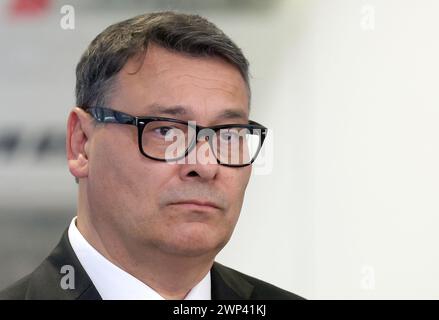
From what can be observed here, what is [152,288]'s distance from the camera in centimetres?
95

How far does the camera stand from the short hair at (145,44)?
94 cm

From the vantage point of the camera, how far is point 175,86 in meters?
0.91

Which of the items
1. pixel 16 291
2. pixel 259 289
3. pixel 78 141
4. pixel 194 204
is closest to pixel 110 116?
pixel 78 141

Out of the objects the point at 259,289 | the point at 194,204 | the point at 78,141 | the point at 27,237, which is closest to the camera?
the point at 194,204

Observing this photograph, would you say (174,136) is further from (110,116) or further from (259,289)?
(259,289)

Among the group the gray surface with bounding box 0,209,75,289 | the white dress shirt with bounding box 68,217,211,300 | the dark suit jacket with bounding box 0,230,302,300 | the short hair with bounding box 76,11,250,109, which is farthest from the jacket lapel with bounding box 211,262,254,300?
the gray surface with bounding box 0,209,75,289

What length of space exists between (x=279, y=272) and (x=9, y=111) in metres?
0.72

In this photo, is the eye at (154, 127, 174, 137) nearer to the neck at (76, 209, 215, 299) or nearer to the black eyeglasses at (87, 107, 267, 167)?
the black eyeglasses at (87, 107, 267, 167)

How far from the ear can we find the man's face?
0.01m

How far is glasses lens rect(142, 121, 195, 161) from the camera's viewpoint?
88 centimetres

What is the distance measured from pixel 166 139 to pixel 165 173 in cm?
5

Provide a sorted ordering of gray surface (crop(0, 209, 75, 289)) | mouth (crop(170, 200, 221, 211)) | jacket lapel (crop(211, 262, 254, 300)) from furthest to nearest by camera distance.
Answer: gray surface (crop(0, 209, 75, 289)) → jacket lapel (crop(211, 262, 254, 300)) → mouth (crop(170, 200, 221, 211))

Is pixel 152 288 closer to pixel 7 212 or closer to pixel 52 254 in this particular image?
pixel 52 254

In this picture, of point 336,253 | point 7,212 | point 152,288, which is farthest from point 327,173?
point 7,212
